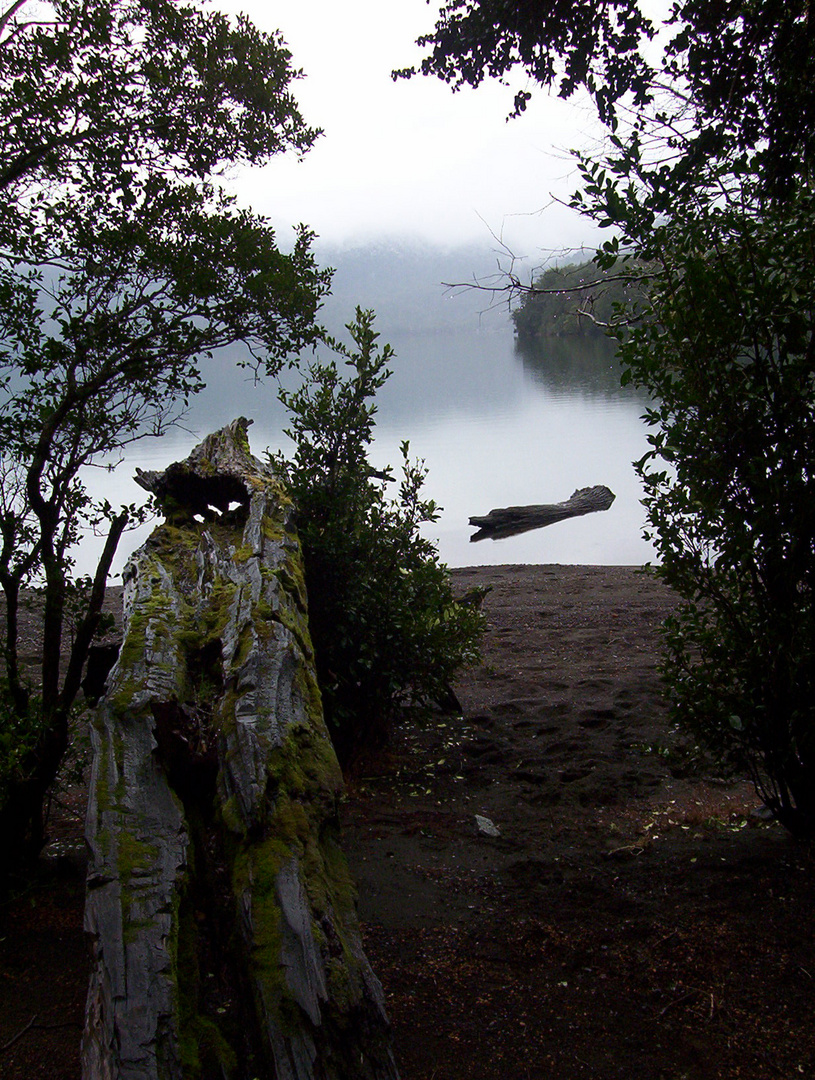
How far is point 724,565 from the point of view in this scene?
11.1ft

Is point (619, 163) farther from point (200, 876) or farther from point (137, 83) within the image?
point (200, 876)

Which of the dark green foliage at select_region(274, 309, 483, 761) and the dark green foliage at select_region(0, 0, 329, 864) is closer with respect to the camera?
the dark green foliage at select_region(0, 0, 329, 864)

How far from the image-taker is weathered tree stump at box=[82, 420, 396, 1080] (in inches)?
65.1

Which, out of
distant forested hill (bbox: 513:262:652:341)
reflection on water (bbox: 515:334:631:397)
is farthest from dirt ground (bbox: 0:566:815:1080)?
reflection on water (bbox: 515:334:631:397)

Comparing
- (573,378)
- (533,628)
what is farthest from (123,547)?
(573,378)

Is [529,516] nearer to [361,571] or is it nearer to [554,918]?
[361,571]

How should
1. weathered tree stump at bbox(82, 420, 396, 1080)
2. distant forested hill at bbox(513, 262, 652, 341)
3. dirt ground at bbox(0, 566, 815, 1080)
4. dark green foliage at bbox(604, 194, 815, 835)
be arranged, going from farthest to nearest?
distant forested hill at bbox(513, 262, 652, 341) → dark green foliage at bbox(604, 194, 815, 835) → dirt ground at bbox(0, 566, 815, 1080) → weathered tree stump at bbox(82, 420, 396, 1080)

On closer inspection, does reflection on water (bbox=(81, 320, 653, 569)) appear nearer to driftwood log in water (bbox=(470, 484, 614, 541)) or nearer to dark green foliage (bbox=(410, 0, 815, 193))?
driftwood log in water (bbox=(470, 484, 614, 541))

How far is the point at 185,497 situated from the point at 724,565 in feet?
10.3

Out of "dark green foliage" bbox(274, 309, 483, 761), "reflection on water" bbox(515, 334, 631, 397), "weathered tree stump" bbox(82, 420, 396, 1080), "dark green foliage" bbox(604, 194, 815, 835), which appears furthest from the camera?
"reflection on water" bbox(515, 334, 631, 397)

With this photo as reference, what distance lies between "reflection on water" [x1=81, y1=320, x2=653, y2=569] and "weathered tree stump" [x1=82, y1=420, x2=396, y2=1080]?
7.37 feet

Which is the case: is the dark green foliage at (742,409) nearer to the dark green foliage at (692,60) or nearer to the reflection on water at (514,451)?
the dark green foliage at (692,60)

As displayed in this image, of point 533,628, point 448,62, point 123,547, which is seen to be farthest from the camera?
point 123,547

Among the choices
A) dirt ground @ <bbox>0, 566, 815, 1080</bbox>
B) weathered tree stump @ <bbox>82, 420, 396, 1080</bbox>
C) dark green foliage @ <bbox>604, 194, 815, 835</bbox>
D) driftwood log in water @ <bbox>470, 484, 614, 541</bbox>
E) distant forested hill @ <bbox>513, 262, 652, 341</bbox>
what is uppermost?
distant forested hill @ <bbox>513, 262, 652, 341</bbox>
